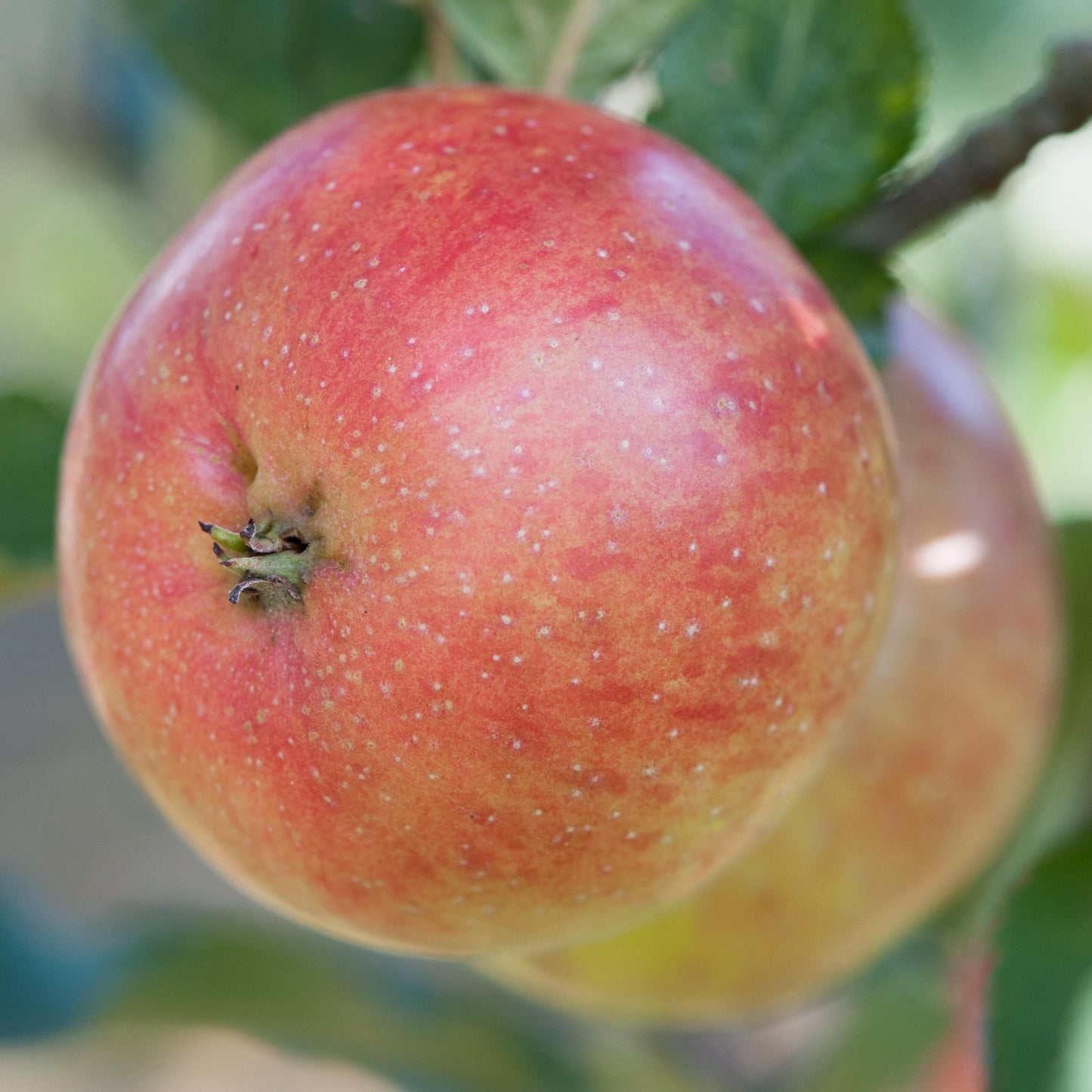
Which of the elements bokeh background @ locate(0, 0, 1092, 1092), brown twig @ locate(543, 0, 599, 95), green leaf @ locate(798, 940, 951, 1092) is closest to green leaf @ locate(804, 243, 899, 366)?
brown twig @ locate(543, 0, 599, 95)

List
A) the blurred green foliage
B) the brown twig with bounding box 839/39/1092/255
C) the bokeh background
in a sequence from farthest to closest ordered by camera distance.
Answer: the bokeh background → the blurred green foliage → the brown twig with bounding box 839/39/1092/255

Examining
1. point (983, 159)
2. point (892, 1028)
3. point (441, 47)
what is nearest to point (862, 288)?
point (983, 159)

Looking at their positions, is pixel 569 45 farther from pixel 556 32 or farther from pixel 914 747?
pixel 914 747

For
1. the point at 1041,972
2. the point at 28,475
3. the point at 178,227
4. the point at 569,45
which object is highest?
the point at 178,227

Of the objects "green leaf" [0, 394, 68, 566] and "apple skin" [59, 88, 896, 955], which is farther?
"green leaf" [0, 394, 68, 566]

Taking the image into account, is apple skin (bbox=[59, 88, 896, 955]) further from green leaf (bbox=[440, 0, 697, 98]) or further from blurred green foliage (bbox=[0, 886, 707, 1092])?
blurred green foliage (bbox=[0, 886, 707, 1092])

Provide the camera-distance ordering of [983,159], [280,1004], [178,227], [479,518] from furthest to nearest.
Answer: [178,227], [280,1004], [983,159], [479,518]

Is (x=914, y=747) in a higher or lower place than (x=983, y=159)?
lower

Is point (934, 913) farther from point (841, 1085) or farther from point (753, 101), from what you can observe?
point (753, 101)
